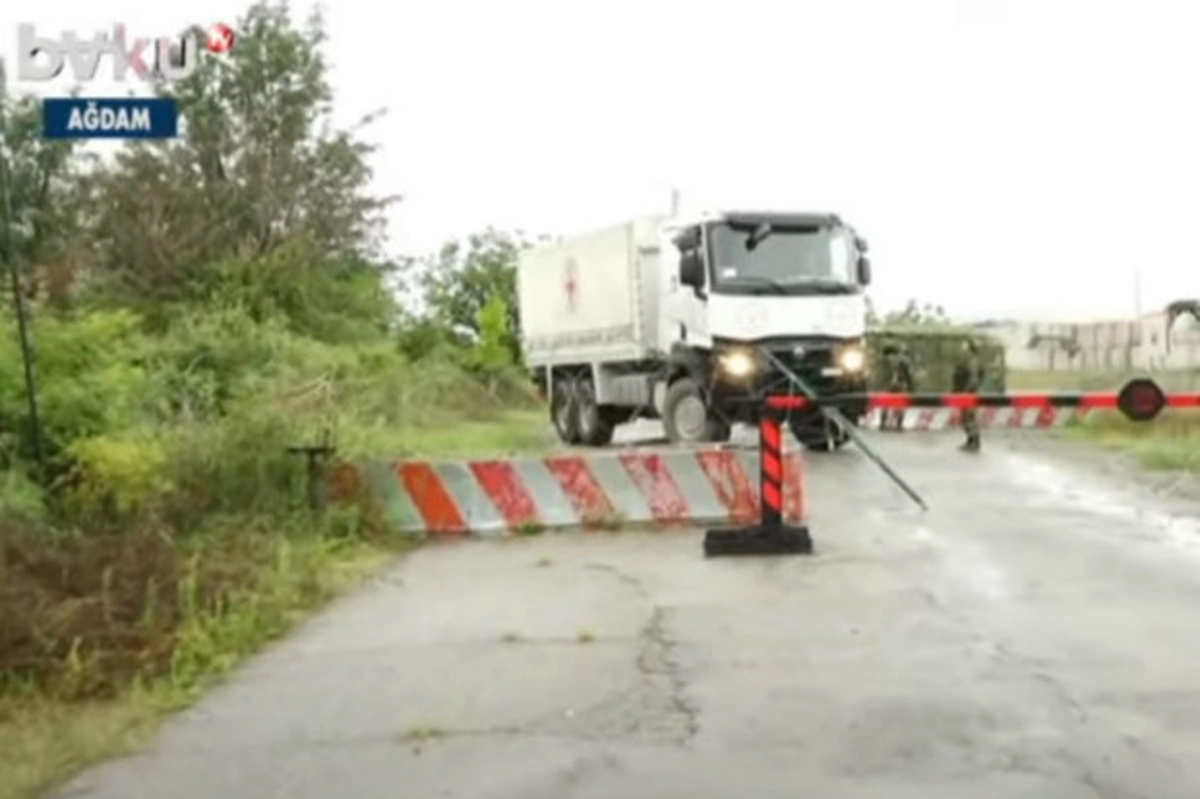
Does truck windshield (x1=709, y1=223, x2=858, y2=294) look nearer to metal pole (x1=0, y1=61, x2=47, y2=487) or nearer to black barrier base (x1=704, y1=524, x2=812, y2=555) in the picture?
black barrier base (x1=704, y1=524, x2=812, y2=555)

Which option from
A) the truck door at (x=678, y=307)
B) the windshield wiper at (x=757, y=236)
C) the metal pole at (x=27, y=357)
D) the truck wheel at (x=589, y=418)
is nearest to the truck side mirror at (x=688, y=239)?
the truck door at (x=678, y=307)

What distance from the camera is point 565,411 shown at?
28.2m

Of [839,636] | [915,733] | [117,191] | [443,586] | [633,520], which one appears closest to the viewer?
[915,733]

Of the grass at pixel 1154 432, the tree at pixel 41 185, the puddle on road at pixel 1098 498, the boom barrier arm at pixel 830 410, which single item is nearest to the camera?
the boom barrier arm at pixel 830 410

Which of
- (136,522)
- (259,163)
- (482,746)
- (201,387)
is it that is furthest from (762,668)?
(259,163)

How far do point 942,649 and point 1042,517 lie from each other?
7.02 metres

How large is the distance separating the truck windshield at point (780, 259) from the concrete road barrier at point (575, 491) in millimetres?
7151

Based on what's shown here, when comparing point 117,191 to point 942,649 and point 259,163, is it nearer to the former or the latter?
point 259,163

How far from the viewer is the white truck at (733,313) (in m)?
21.3

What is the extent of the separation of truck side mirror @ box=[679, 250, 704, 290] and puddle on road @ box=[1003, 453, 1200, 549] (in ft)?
15.3

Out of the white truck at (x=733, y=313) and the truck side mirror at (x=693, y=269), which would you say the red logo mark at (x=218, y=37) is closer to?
the white truck at (x=733, y=313)

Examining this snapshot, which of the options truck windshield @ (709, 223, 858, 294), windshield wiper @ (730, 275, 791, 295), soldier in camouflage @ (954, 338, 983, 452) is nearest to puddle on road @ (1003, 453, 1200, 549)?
soldier in camouflage @ (954, 338, 983, 452)

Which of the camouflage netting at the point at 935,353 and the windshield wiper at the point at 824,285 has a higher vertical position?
the windshield wiper at the point at 824,285

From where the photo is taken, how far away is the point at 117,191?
119ft
